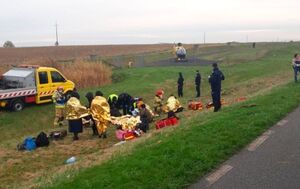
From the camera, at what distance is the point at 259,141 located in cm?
1030

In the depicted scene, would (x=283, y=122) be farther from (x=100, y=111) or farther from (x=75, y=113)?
(x=75, y=113)

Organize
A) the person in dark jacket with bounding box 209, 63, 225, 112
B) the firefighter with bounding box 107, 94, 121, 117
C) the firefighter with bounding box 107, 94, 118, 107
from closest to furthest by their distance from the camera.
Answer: the person in dark jacket with bounding box 209, 63, 225, 112 → the firefighter with bounding box 107, 94, 121, 117 → the firefighter with bounding box 107, 94, 118, 107

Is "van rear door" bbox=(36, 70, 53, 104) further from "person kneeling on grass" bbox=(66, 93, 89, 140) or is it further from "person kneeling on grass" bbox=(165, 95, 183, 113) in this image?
"person kneeling on grass" bbox=(66, 93, 89, 140)

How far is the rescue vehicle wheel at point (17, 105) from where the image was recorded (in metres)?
22.7

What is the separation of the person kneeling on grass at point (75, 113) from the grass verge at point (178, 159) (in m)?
5.36

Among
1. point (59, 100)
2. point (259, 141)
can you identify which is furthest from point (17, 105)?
point (259, 141)

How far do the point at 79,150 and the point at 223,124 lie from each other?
5.40 meters

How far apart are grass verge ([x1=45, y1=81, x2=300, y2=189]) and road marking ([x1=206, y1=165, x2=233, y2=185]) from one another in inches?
6.9

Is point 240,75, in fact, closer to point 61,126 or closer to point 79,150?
point 61,126

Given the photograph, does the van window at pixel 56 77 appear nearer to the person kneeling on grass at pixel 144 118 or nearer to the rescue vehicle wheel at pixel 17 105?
the rescue vehicle wheel at pixel 17 105

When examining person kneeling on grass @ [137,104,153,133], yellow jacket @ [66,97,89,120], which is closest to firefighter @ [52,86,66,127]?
person kneeling on grass @ [137,104,153,133]

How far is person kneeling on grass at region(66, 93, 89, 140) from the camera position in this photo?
51.8ft

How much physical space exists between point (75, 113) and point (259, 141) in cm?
751

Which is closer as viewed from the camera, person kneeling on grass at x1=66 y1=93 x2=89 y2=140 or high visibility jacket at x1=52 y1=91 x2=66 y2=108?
person kneeling on grass at x1=66 y1=93 x2=89 y2=140
